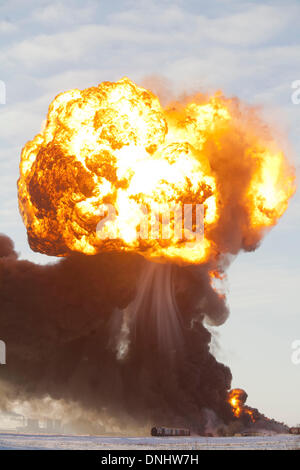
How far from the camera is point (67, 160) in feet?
629

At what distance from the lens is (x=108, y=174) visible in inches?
7544

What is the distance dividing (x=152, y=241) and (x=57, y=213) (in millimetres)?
17005

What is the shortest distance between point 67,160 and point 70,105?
33.6 feet

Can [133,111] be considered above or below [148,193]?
above
